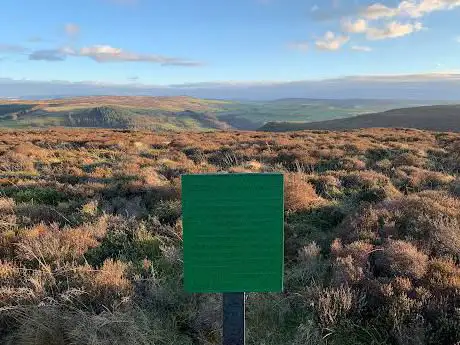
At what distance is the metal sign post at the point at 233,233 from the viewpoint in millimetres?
3121

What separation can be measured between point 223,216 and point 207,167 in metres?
8.87

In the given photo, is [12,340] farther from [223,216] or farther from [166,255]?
[223,216]

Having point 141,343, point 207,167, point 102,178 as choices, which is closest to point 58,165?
point 102,178

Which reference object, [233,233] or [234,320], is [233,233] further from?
[234,320]

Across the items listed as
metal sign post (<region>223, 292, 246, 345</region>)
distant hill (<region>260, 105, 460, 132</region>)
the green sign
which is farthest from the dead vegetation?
distant hill (<region>260, 105, 460, 132</region>)

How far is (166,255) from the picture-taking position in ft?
17.4

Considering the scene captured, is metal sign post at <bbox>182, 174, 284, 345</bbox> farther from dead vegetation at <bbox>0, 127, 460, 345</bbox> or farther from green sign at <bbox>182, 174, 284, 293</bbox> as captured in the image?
dead vegetation at <bbox>0, 127, 460, 345</bbox>

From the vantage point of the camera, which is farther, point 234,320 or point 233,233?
point 234,320

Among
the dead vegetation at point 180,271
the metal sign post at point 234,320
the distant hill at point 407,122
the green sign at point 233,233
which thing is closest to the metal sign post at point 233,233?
the green sign at point 233,233

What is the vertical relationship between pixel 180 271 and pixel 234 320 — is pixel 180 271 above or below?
below

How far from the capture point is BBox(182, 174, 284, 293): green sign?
10.2ft

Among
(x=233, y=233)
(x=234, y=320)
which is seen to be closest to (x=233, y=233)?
(x=233, y=233)

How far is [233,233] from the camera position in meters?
3.18

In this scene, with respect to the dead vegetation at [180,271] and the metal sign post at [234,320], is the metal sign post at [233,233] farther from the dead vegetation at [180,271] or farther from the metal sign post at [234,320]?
the dead vegetation at [180,271]
